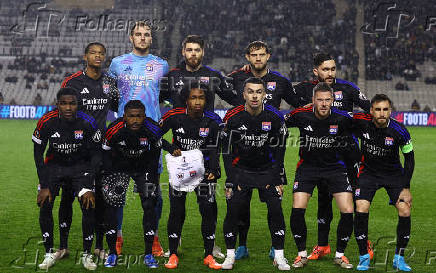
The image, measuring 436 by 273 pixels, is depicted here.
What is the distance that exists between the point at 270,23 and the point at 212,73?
33.9m

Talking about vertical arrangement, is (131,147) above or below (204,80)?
below

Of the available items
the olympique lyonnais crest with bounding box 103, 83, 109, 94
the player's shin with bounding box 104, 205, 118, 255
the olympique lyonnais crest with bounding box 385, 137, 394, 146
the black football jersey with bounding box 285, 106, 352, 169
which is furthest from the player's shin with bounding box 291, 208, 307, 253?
the olympique lyonnais crest with bounding box 103, 83, 109, 94

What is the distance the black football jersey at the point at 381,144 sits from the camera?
770 centimetres

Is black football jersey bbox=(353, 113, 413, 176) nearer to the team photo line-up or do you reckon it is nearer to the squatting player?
the team photo line-up

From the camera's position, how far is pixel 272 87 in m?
8.51

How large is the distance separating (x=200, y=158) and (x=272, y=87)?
4.82ft

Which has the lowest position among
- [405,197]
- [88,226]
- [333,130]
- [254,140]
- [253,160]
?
[88,226]

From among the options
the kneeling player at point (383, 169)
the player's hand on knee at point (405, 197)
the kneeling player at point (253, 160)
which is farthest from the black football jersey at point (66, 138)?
the player's hand on knee at point (405, 197)

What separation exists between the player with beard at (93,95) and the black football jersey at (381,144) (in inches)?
122

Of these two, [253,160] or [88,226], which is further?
[253,160]

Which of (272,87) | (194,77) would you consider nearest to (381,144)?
(272,87)

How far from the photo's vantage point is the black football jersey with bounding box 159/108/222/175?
784 cm

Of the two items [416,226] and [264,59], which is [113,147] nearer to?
[264,59]

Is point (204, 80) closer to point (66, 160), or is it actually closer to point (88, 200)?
point (66, 160)
